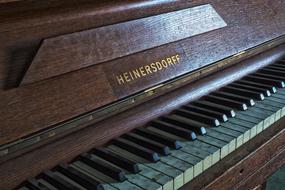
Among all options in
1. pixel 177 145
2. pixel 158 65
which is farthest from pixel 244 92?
pixel 177 145

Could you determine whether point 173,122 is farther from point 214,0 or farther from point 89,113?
point 214,0

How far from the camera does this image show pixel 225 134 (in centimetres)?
125

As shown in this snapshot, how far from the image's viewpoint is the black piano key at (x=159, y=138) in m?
1.18

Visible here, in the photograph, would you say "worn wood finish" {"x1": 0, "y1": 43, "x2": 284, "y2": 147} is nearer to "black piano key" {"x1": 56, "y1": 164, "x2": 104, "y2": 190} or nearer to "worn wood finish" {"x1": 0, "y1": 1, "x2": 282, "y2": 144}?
"worn wood finish" {"x1": 0, "y1": 1, "x2": 282, "y2": 144}

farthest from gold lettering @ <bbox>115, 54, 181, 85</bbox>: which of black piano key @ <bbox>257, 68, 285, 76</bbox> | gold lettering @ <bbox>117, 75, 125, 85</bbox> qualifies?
black piano key @ <bbox>257, 68, 285, 76</bbox>

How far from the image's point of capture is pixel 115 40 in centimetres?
127

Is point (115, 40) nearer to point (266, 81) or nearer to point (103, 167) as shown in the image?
point (103, 167)

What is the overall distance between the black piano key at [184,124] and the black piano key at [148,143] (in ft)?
0.52

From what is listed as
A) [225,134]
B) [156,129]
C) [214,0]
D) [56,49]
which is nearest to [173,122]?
[156,129]

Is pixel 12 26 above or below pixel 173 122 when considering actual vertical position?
above

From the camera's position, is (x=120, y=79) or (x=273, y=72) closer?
(x=120, y=79)

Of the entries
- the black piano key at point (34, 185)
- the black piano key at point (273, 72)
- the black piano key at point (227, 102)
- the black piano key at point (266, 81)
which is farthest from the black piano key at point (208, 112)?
the black piano key at point (34, 185)

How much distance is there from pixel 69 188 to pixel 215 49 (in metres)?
0.90

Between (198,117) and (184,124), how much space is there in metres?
0.07
